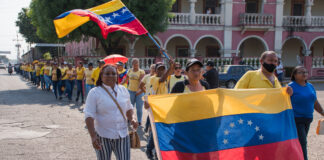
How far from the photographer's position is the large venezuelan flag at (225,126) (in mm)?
3195

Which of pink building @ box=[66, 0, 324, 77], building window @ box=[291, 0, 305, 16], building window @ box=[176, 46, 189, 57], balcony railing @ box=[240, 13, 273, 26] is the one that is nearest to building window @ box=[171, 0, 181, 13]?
pink building @ box=[66, 0, 324, 77]

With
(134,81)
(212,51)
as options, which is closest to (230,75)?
(212,51)

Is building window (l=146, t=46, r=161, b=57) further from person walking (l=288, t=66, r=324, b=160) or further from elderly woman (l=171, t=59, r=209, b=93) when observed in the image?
elderly woman (l=171, t=59, r=209, b=93)

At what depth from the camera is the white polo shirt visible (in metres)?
2.99

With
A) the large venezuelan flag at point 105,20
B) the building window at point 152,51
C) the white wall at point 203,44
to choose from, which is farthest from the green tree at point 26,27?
the large venezuelan flag at point 105,20

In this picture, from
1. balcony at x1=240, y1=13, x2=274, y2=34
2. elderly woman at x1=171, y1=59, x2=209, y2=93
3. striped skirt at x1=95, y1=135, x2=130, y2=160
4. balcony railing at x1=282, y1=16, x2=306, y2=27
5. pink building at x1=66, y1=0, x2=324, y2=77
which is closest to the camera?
striped skirt at x1=95, y1=135, x2=130, y2=160

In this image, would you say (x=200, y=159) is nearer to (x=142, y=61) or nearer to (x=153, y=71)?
(x=153, y=71)

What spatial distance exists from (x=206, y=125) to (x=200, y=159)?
39cm

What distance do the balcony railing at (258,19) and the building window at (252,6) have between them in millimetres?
1287

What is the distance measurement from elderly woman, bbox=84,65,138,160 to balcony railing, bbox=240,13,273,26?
19232 mm

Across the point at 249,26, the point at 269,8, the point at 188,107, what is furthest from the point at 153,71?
the point at 269,8

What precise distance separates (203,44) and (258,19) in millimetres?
4777

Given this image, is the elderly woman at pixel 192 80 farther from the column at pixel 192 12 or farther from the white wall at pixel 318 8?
the white wall at pixel 318 8

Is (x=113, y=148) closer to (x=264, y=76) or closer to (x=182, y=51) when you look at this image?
(x=264, y=76)
